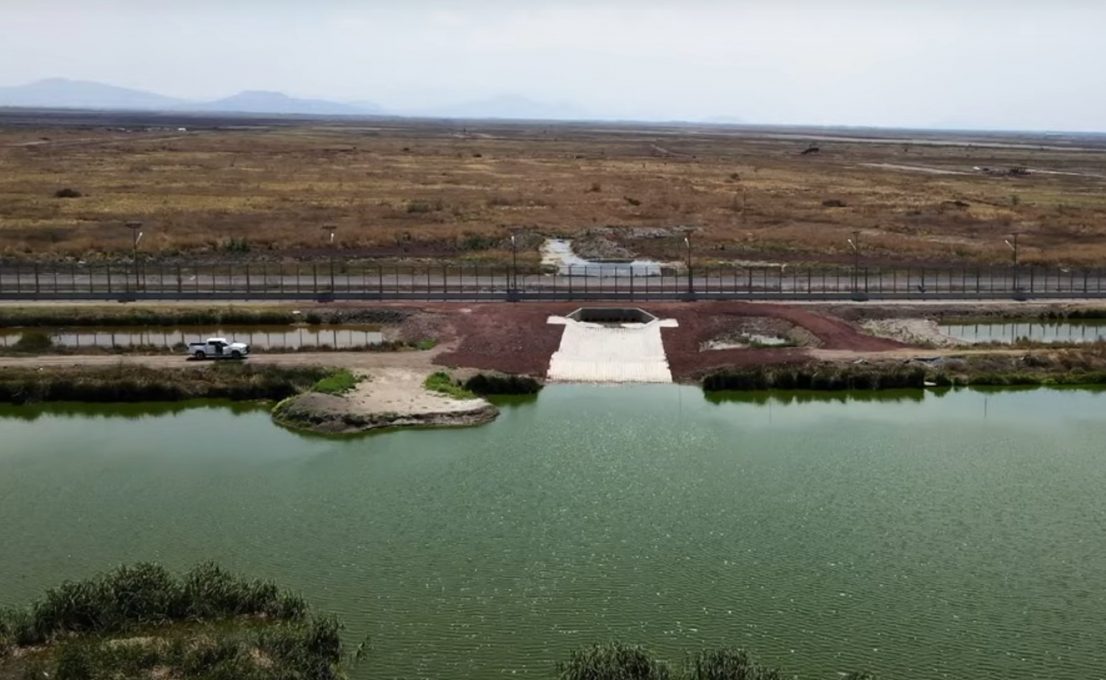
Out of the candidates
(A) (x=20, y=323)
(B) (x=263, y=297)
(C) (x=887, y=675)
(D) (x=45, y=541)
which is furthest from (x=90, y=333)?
(C) (x=887, y=675)

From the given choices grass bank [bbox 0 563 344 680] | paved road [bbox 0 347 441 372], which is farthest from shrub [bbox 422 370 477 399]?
grass bank [bbox 0 563 344 680]

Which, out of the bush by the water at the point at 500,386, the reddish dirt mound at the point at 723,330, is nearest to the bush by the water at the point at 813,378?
the reddish dirt mound at the point at 723,330

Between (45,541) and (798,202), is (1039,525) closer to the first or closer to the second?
(45,541)

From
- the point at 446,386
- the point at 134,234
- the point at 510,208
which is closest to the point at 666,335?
the point at 446,386

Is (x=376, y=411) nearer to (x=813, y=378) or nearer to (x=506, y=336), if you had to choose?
(x=506, y=336)

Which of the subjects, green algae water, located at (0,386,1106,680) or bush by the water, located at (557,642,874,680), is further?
green algae water, located at (0,386,1106,680)

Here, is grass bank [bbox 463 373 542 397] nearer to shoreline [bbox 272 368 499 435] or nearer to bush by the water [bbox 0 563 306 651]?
shoreline [bbox 272 368 499 435]
